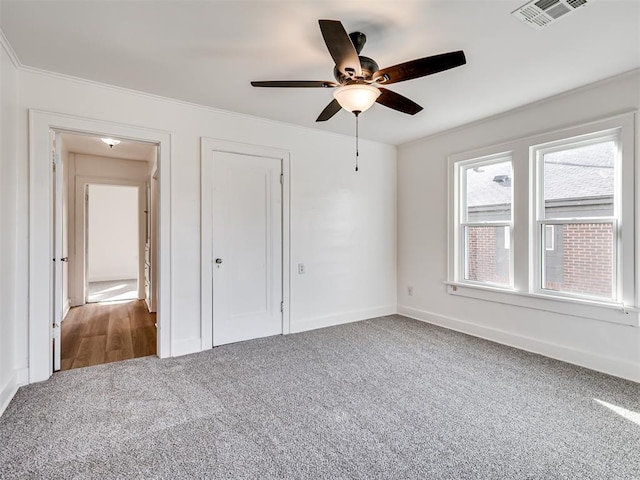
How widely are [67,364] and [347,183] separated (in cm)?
362

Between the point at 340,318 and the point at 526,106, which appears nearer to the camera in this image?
the point at 526,106

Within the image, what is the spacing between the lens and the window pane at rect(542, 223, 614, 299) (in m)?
2.92

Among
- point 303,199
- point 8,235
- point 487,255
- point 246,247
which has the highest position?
point 303,199

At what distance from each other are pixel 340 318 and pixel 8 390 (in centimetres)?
324

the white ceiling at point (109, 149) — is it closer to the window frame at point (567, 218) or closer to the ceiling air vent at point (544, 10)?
the ceiling air vent at point (544, 10)

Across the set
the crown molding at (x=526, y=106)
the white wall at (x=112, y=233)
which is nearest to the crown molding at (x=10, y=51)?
the crown molding at (x=526, y=106)

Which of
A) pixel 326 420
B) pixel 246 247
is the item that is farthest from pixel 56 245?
pixel 326 420

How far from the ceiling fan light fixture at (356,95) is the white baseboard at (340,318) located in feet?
8.81

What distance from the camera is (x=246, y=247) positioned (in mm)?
3760

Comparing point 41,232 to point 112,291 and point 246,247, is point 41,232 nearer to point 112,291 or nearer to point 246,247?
point 246,247

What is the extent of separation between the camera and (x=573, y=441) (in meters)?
1.94

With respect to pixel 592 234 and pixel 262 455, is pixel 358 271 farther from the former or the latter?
pixel 262 455

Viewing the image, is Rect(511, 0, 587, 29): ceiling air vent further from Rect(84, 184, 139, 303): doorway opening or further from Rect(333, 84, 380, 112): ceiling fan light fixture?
Rect(84, 184, 139, 303): doorway opening

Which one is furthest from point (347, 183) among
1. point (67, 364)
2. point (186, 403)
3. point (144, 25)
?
point (67, 364)
